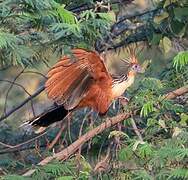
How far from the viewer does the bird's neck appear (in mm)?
3203

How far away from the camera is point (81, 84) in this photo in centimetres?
302

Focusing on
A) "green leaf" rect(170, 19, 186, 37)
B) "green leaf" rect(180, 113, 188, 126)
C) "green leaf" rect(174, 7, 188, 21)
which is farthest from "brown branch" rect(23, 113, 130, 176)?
"green leaf" rect(170, 19, 186, 37)

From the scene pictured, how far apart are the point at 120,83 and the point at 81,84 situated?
0.25 m

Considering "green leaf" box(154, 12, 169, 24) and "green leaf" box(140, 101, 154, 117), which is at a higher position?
"green leaf" box(140, 101, 154, 117)

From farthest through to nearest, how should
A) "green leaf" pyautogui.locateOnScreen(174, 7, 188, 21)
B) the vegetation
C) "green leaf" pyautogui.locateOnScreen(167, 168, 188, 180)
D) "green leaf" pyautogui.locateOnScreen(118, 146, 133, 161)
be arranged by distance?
"green leaf" pyautogui.locateOnScreen(174, 7, 188, 21), "green leaf" pyautogui.locateOnScreen(118, 146, 133, 161), the vegetation, "green leaf" pyautogui.locateOnScreen(167, 168, 188, 180)

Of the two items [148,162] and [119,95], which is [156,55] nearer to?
[119,95]

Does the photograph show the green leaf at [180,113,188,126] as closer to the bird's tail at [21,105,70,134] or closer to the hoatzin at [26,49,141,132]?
the hoatzin at [26,49,141,132]


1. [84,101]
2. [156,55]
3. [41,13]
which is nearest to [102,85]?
[84,101]

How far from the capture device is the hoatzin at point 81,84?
2.87 metres

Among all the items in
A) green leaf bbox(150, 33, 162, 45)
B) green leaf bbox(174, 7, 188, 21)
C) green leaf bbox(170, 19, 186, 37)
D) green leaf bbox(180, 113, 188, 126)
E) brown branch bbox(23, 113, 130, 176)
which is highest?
green leaf bbox(174, 7, 188, 21)

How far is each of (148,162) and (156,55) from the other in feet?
8.59

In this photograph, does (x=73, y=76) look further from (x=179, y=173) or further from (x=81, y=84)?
(x=179, y=173)

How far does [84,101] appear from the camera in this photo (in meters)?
3.18

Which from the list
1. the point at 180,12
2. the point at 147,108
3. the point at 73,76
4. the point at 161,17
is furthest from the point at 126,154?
the point at 161,17
